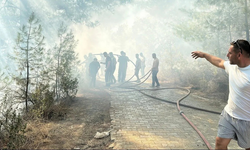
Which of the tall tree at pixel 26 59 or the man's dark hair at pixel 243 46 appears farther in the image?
the tall tree at pixel 26 59

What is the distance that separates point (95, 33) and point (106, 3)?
22728 mm

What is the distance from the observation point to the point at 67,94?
19.8 feet

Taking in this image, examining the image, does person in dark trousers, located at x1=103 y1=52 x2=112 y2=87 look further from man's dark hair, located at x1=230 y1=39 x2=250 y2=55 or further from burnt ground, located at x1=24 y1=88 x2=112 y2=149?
man's dark hair, located at x1=230 y1=39 x2=250 y2=55

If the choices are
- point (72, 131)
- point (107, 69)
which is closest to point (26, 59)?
point (72, 131)

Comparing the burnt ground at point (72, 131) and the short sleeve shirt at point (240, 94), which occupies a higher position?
the short sleeve shirt at point (240, 94)

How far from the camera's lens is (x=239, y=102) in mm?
2043

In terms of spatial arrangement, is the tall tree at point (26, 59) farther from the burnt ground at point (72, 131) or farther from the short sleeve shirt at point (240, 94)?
the short sleeve shirt at point (240, 94)

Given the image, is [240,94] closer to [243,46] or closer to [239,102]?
[239,102]

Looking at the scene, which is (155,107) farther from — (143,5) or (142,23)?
(142,23)

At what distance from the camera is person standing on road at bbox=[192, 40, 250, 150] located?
1990mm

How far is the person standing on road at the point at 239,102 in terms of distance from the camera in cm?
199

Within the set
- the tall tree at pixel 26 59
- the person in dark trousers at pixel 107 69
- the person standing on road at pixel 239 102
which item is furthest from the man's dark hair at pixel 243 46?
the person in dark trousers at pixel 107 69

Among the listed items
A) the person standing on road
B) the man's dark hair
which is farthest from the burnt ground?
the man's dark hair

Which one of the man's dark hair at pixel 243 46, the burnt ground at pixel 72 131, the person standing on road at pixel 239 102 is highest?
the man's dark hair at pixel 243 46
